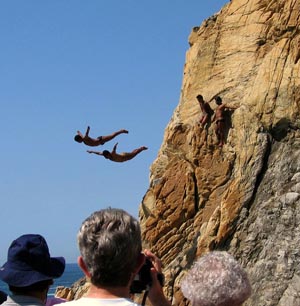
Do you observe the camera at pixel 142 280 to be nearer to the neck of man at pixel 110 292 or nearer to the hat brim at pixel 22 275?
the neck of man at pixel 110 292

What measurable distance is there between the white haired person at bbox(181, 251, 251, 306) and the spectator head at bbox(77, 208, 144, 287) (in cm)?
43

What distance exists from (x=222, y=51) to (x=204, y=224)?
7631 millimetres

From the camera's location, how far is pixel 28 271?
4.95 metres

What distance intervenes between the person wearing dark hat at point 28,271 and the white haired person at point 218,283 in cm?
126

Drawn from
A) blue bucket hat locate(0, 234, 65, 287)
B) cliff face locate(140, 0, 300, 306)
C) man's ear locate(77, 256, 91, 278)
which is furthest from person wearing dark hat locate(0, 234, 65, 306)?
cliff face locate(140, 0, 300, 306)

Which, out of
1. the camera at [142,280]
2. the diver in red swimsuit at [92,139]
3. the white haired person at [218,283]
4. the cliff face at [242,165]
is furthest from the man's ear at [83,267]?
the diver in red swimsuit at [92,139]

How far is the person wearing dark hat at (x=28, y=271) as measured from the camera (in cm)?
492

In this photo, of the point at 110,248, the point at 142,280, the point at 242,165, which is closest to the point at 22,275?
the point at 142,280

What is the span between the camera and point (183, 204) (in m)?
23.2

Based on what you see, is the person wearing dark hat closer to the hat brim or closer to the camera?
the hat brim

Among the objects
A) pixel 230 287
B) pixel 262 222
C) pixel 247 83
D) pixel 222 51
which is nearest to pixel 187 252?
pixel 262 222

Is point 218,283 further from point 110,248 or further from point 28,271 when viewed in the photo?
point 28,271

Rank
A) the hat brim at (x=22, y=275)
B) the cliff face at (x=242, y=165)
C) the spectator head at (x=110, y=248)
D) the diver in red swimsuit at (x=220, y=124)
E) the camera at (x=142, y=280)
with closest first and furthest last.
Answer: the spectator head at (x=110, y=248), the camera at (x=142, y=280), the hat brim at (x=22, y=275), the cliff face at (x=242, y=165), the diver in red swimsuit at (x=220, y=124)

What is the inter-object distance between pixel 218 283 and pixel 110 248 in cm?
76
